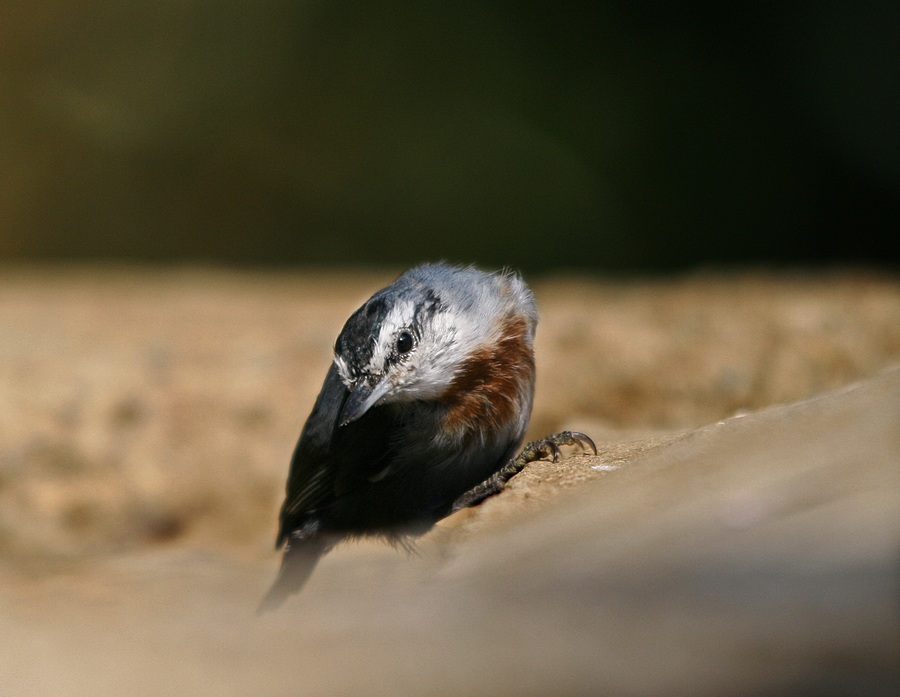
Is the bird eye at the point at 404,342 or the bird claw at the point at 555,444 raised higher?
the bird eye at the point at 404,342

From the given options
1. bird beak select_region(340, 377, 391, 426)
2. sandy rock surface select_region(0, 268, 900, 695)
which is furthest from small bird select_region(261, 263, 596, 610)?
sandy rock surface select_region(0, 268, 900, 695)

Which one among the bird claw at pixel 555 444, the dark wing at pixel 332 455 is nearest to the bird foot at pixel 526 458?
the bird claw at pixel 555 444

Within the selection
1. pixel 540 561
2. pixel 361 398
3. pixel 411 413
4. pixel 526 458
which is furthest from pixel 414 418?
pixel 540 561

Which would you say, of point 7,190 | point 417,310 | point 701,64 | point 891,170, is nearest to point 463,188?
point 701,64

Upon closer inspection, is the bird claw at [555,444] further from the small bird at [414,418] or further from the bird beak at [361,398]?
the bird beak at [361,398]

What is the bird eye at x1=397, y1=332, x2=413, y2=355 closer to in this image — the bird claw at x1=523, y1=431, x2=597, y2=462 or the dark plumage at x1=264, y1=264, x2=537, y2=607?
the dark plumage at x1=264, y1=264, x2=537, y2=607

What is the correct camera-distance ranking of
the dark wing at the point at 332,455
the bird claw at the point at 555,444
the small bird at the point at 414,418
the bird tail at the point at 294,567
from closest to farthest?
the bird tail at the point at 294,567
the bird claw at the point at 555,444
the small bird at the point at 414,418
the dark wing at the point at 332,455
